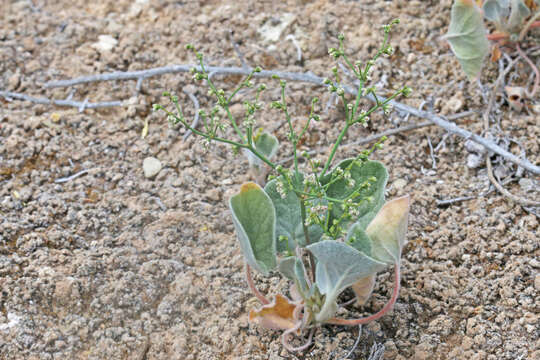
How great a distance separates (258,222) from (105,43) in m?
1.64

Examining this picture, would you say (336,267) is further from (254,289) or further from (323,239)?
(254,289)

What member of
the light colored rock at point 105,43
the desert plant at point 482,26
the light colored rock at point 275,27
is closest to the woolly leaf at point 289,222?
the desert plant at point 482,26

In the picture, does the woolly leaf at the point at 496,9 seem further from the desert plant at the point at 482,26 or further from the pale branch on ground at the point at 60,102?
the pale branch on ground at the point at 60,102

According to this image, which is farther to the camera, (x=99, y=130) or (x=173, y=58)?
(x=173, y=58)

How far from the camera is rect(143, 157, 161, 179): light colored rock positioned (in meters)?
2.17

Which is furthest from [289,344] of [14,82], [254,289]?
[14,82]

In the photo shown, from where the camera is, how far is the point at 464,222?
1.91m

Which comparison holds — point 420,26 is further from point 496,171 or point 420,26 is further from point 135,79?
point 135,79

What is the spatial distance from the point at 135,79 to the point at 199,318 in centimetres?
124

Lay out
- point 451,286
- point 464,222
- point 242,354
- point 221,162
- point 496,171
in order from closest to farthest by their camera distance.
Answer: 1. point 242,354
2. point 451,286
3. point 464,222
4. point 496,171
5. point 221,162

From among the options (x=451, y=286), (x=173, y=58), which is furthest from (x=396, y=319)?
(x=173, y=58)

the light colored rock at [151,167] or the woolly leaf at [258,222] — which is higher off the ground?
the woolly leaf at [258,222]

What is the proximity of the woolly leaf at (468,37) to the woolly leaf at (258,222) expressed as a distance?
1164mm

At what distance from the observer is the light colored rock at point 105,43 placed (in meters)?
2.69
